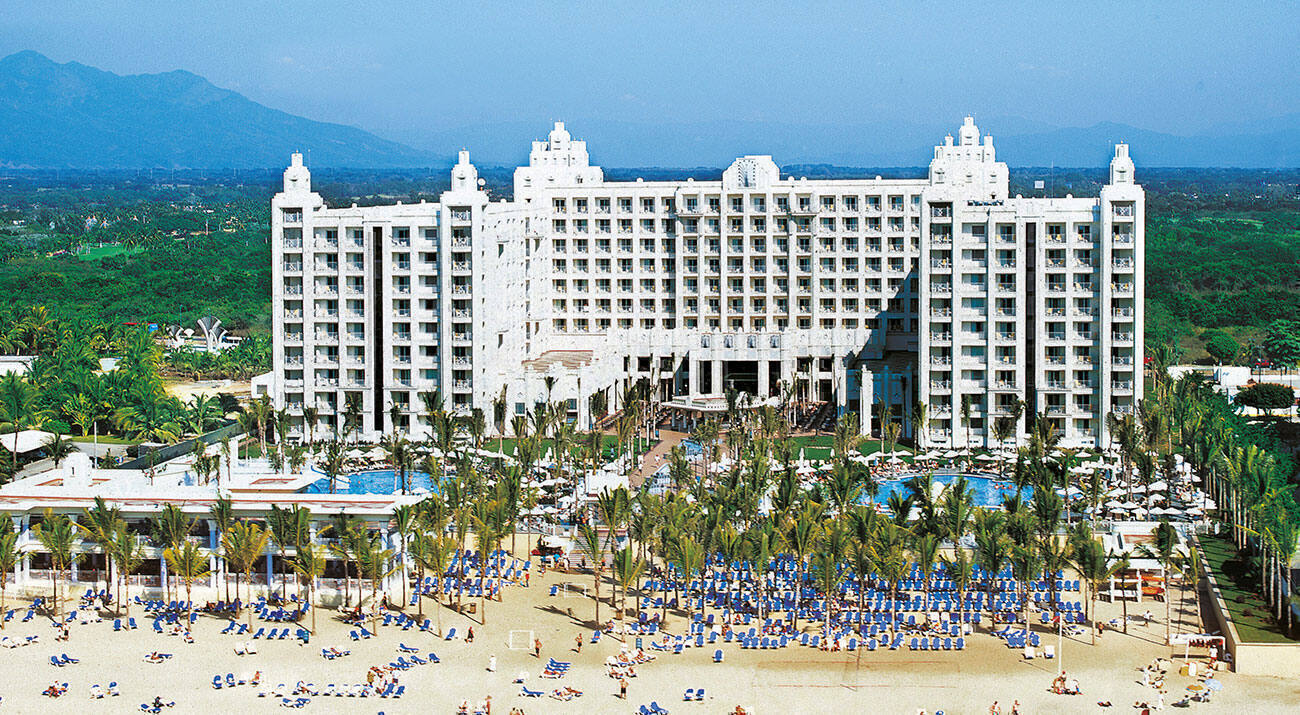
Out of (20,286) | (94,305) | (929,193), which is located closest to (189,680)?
(929,193)

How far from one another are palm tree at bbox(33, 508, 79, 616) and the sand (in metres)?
2.17

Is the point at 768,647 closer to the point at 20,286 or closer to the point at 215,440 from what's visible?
the point at 215,440

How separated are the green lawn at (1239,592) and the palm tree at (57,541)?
36223mm

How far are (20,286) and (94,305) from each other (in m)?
15.3

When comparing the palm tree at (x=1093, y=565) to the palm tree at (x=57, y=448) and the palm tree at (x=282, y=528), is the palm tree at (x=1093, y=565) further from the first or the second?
the palm tree at (x=57, y=448)

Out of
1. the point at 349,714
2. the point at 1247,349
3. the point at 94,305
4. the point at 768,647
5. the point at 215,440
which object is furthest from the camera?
the point at 94,305

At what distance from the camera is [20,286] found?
15950 centimetres

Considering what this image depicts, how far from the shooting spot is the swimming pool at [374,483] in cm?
7231

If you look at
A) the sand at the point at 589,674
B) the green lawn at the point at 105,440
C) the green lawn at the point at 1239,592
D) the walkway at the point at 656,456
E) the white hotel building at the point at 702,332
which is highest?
the white hotel building at the point at 702,332

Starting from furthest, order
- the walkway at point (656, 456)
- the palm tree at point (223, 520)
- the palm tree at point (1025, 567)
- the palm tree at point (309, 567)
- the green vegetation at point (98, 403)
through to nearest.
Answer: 1. the green vegetation at point (98, 403)
2. the walkway at point (656, 456)
3. the palm tree at point (223, 520)
4. the palm tree at point (309, 567)
5. the palm tree at point (1025, 567)

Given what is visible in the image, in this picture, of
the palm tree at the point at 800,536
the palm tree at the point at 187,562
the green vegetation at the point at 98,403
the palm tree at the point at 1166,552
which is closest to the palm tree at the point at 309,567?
the palm tree at the point at 187,562

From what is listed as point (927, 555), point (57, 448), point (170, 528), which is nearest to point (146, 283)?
point (57, 448)

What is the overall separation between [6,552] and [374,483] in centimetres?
2203

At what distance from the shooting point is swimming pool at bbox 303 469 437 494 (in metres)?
72.3
